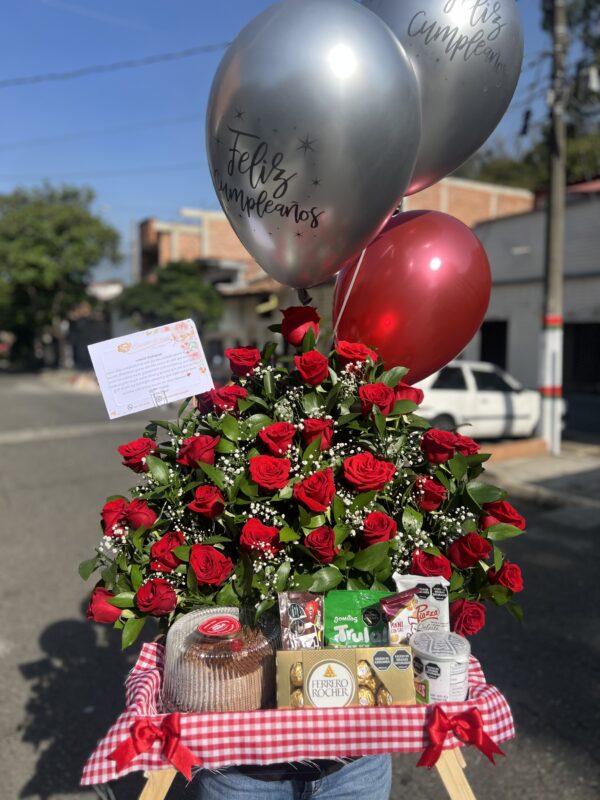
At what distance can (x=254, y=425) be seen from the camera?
176 centimetres

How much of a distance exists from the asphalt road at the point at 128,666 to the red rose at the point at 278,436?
1005 mm

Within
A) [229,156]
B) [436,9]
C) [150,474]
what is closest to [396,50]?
[436,9]

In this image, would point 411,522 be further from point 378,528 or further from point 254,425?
point 254,425

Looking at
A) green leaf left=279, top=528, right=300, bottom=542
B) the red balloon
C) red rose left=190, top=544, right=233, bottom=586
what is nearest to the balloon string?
the red balloon

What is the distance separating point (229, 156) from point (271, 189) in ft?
0.52

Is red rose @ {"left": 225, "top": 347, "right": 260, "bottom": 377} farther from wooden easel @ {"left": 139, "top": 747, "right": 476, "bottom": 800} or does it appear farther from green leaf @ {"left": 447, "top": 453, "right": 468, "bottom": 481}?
wooden easel @ {"left": 139, "top": 747, "right": 476, "bottom": 800}

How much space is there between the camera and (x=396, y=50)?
176 cm

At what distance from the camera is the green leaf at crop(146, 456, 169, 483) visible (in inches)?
68.4

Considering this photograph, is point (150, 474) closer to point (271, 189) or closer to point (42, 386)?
point (271, 189)

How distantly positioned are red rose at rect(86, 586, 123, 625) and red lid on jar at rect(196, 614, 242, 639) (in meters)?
0.25

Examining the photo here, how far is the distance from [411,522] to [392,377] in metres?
Result: 0.44

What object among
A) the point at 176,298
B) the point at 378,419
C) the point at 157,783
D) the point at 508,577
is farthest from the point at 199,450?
the point at 176,298

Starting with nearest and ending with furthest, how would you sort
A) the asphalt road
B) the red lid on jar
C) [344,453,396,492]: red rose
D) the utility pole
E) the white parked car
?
the red lid on jar
[344,453,396,492]: red rose
the asphalt road
the utility pole
the white parked car

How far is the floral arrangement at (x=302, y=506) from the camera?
1617mm
